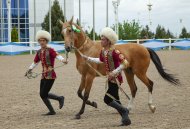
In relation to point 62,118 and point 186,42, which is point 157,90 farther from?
point 186,42

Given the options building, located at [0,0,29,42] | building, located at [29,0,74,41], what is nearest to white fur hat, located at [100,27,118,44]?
building, located at [29,0,74,41]

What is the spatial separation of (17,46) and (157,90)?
2551 cm

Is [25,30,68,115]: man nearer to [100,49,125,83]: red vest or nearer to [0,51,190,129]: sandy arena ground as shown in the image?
[0,51,190,129]: sandy arena ground

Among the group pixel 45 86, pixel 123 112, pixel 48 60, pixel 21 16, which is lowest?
pixel 123 112

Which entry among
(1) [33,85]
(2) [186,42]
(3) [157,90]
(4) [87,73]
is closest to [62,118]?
(4) [87,73]

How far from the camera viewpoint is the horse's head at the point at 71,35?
359 inches

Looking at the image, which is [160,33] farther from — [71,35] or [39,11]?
[71,35]

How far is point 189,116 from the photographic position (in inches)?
343

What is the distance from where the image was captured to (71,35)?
926cm

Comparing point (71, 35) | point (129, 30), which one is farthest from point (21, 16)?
point (71, 35)

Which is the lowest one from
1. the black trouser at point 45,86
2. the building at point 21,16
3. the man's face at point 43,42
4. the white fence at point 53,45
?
the black trouser at point 45,86

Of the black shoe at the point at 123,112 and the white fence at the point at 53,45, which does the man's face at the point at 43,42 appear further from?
the white fence at the point at 53,45

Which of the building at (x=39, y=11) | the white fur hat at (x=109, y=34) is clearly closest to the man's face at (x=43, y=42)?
the white fur hat at (x=109, y=34)

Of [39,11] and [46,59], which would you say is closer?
[46,59]
